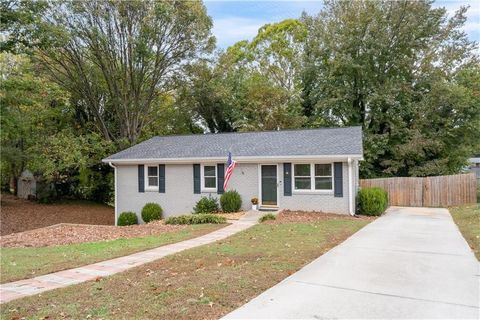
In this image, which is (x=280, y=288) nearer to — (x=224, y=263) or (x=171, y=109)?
(x=224, y=263)

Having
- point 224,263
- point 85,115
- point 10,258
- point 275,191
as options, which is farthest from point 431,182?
point 85,115

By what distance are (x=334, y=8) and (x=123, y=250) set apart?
923 inches

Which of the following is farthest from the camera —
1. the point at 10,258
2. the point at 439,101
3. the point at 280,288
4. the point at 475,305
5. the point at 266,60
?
the point at 266,60

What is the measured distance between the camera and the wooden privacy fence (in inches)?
708

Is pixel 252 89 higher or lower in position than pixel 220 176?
higher

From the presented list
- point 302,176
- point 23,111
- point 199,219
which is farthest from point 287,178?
point 23,111

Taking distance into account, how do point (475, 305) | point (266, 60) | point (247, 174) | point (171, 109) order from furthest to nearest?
point (266, 60)
point (171, 109)
point (247, 174)
point (475, 305)

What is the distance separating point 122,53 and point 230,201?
1203 cm

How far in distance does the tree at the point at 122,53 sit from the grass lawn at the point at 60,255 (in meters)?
13.2

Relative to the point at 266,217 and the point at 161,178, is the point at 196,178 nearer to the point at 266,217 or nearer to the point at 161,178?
the point at 161,178

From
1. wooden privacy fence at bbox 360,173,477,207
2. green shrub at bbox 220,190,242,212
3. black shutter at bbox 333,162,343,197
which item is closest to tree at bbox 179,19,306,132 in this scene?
wooden privacy fence at bbox 360,173,477,207

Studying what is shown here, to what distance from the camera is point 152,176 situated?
1686cm

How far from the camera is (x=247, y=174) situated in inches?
596

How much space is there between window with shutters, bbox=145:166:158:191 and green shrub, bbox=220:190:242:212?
→ 381 centimetres
